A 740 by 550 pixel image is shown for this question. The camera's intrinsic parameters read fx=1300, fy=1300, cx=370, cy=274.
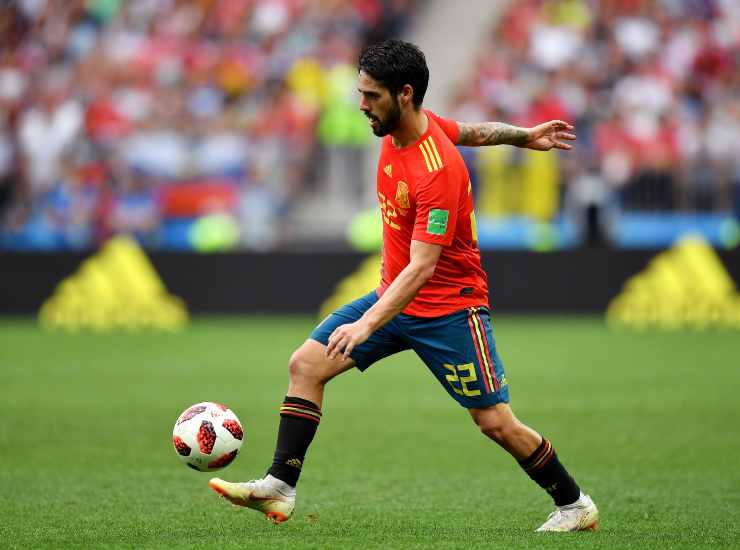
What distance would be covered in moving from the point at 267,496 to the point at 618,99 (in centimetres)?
1588

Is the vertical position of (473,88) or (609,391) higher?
(473,88)

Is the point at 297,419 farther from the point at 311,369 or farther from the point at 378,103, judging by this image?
the point at 378,103

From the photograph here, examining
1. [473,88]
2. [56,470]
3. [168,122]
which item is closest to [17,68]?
[168,122]

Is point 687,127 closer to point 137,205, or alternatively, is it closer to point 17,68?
point 137,205

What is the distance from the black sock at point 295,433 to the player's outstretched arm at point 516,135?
62.2 inches

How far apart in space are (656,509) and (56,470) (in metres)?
3.77

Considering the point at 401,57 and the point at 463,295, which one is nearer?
the point at 401,57

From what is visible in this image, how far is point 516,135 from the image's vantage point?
22.6 feet

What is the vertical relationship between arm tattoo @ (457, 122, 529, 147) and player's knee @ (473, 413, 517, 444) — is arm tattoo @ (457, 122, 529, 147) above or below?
above

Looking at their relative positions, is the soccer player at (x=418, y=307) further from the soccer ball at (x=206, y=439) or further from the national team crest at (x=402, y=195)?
the soccer ball at (x=206, y=439)

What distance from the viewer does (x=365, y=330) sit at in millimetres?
5844

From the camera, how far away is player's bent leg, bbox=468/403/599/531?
6309 mm

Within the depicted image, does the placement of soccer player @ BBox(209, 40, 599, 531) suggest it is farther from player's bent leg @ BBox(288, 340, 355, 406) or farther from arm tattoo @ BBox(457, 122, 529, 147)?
arm tattoo @ BBox(457, 122, 529, 147)

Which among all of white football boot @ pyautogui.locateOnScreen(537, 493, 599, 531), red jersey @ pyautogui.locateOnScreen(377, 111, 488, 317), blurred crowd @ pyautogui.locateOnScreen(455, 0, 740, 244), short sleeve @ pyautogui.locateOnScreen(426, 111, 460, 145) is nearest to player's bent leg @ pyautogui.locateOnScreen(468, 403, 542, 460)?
white football boot @ pyautogui.locateOnScreen(537, 493, 599, 531)
